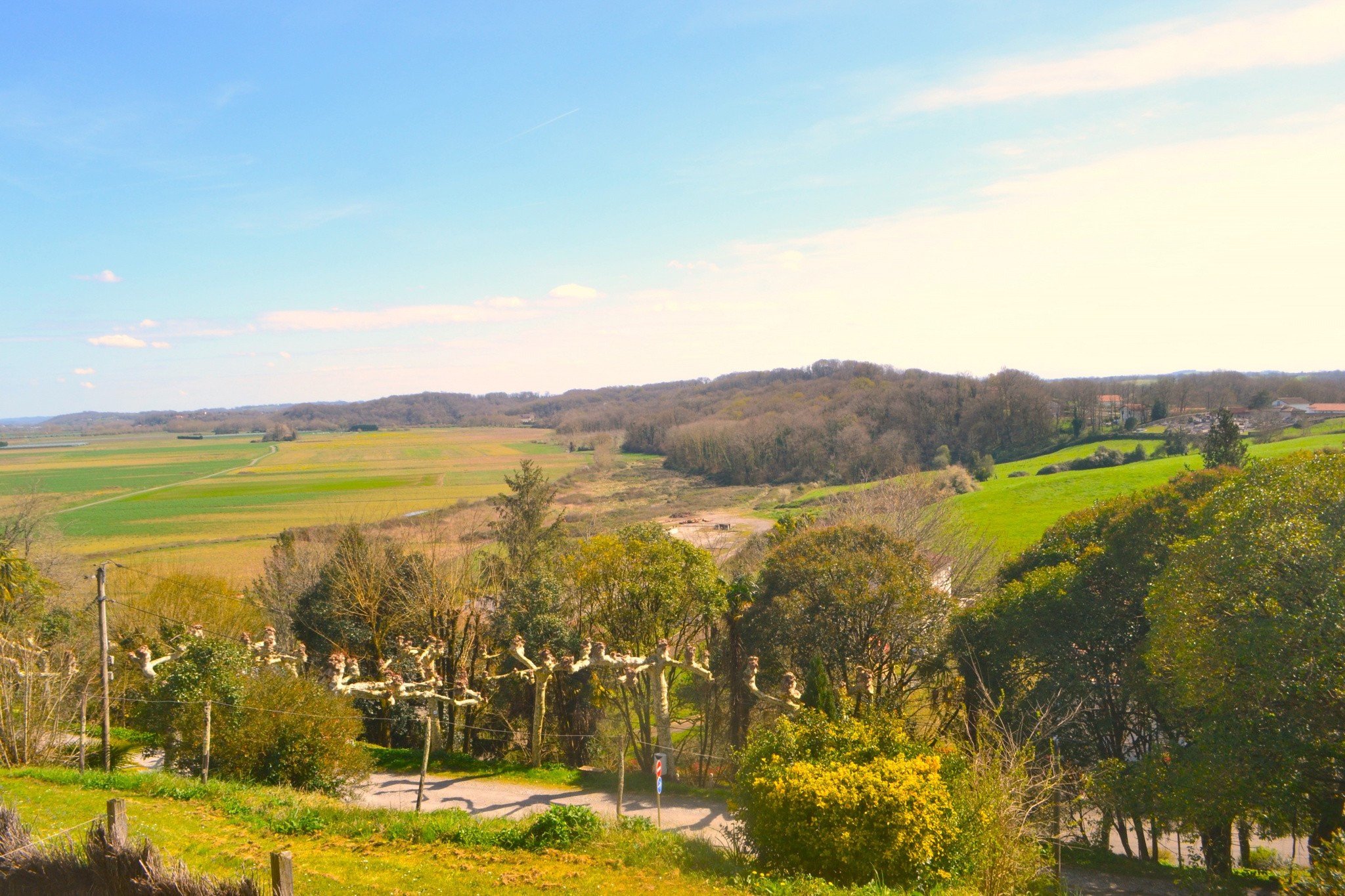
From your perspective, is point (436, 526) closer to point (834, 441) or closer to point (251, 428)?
point (834, 441)

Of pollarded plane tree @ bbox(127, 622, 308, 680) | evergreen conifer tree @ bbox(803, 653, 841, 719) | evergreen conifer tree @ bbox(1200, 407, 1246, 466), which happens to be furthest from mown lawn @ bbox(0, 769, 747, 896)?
evergreen conifer tree @ bbox(1200, 407, 1246, 466)

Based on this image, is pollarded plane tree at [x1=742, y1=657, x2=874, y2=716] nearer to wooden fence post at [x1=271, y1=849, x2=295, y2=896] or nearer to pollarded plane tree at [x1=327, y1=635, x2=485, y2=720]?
pollarded plane tree at [x1=327, y1=635, x2=485, y2=720]

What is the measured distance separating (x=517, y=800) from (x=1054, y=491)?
40382 millimetres

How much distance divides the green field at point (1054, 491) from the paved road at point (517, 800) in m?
22.6

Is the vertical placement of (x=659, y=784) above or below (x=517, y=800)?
above

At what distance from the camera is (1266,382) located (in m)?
93.8

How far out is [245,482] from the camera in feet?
275

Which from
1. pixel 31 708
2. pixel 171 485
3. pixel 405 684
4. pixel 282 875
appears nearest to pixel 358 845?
pixel 282 875

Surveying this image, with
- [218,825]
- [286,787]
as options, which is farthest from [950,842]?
[286,787]

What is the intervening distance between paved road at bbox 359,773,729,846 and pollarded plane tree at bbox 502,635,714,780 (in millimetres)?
1260

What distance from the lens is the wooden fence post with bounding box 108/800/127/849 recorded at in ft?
25.5

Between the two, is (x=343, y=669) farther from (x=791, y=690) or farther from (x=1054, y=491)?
(x=1054, y=491)

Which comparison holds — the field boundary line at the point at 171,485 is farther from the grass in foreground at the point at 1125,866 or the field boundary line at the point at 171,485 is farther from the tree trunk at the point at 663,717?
the grass in foreground at the point at 1125,866

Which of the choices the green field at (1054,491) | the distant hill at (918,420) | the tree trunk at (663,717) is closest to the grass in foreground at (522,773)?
the tree trunk at (663,717)
